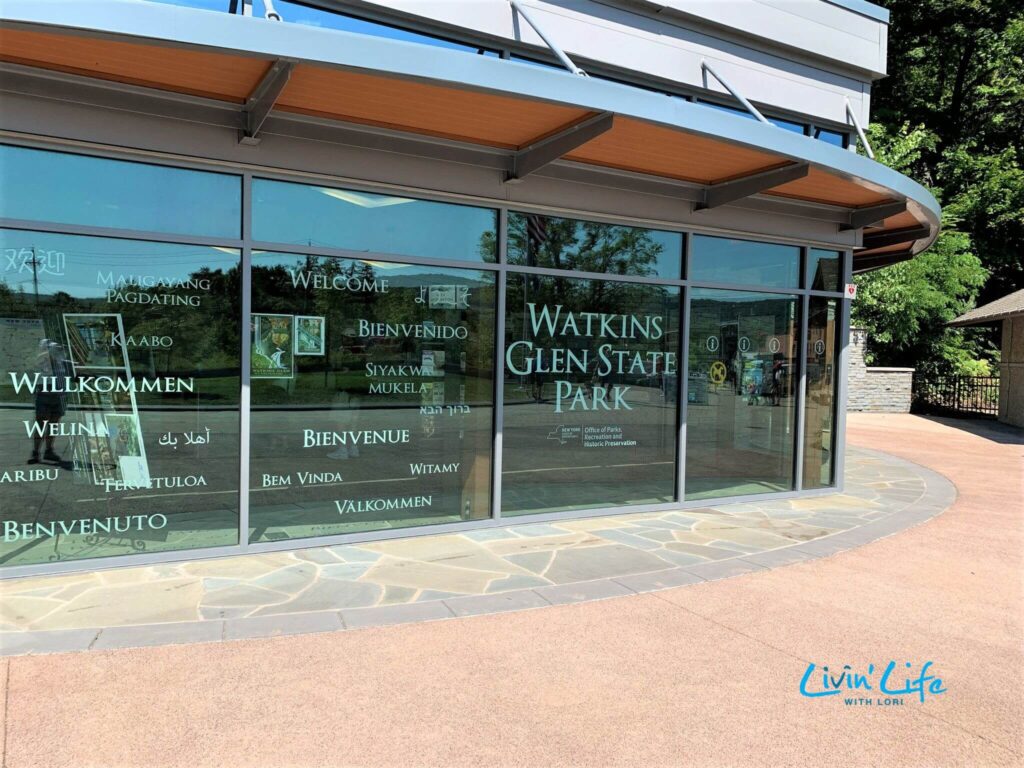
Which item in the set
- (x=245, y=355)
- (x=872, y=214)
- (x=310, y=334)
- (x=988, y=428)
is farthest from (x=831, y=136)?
(x=988, y=428)

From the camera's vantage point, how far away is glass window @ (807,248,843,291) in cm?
872

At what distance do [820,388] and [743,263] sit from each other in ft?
6.62

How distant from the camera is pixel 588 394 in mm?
7566

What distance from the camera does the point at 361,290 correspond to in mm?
6316

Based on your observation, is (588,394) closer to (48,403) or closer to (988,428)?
(48,403)

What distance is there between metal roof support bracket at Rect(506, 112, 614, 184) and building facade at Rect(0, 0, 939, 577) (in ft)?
0.13

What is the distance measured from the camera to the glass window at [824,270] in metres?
8.72

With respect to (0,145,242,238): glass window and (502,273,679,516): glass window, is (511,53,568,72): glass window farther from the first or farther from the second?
(0,145,242,238): glass window

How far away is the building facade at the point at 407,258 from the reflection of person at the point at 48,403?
Answer: 19 mm

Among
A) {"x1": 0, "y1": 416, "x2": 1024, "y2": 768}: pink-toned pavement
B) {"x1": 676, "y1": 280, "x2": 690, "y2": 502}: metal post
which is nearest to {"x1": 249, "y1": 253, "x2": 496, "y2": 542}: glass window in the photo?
{"x1": 0, "y1": 416, "x2": 1024, "y2": 768}: pink-toned pavement

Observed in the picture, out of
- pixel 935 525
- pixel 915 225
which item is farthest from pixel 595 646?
pixel 915 225

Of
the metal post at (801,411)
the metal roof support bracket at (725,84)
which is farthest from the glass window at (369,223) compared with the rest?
the metal post at (801,411)

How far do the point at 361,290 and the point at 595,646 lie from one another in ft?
11.9

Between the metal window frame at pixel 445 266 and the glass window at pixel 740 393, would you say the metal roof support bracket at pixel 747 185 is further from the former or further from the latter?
the glass window at pixel 740 393
